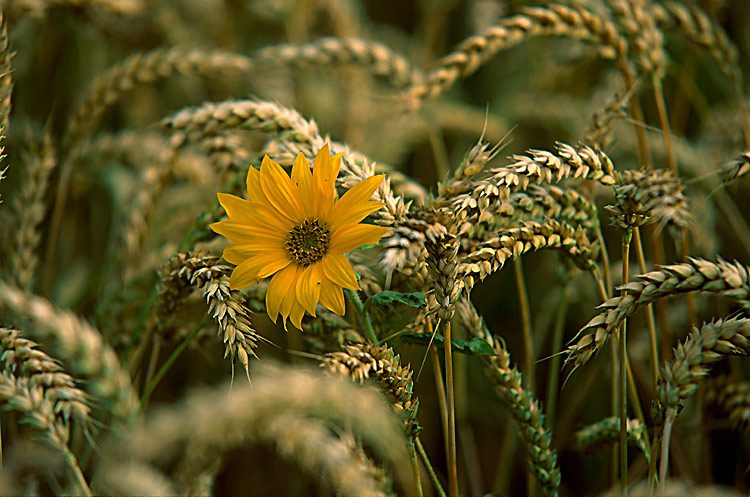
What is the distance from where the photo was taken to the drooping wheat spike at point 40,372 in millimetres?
895

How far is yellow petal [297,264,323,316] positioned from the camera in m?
0.94

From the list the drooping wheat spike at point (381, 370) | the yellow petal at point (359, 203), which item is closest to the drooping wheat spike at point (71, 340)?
Answer: the drooping wheat spike at point (381, 370)

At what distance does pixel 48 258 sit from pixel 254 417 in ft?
4.08

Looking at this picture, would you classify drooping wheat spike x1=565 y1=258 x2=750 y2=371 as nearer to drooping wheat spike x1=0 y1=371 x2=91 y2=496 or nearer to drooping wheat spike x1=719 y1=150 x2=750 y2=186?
drooping wheat spike x1=719 y1=150 x2=750 y2=186

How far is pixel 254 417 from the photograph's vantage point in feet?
2.70

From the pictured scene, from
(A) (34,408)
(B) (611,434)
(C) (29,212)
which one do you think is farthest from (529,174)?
(C) (29,212)

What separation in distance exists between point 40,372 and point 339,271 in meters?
0.57

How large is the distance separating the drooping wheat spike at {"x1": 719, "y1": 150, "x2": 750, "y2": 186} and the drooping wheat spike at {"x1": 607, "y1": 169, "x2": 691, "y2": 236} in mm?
140

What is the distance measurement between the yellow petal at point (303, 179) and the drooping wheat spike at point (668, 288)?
0.53 metres

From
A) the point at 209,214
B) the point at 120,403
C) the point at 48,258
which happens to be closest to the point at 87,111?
the point at 48,258

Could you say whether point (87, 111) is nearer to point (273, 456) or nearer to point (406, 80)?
point (406, 80)

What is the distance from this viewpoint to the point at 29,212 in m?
1.40

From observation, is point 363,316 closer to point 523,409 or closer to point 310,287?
point 310,287

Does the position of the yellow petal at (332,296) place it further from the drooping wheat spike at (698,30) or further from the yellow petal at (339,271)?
the drooping wheat spike at (698,30)
